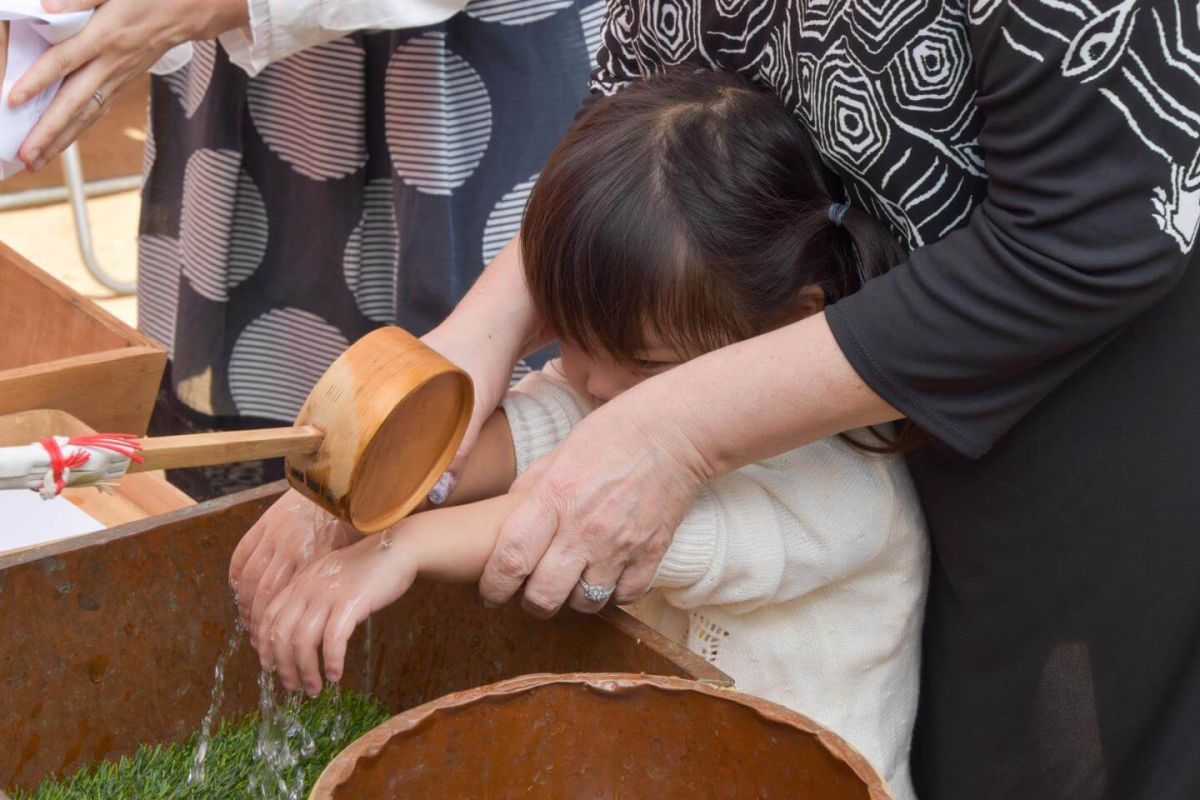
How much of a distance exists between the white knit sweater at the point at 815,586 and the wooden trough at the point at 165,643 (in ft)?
0.35

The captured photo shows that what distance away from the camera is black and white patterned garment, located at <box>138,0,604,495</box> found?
5.13 ft

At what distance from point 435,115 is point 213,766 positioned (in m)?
0.76

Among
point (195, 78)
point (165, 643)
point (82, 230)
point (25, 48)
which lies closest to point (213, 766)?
point (165, 643)

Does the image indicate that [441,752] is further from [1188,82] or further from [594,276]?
[1188,82]

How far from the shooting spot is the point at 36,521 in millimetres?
1347

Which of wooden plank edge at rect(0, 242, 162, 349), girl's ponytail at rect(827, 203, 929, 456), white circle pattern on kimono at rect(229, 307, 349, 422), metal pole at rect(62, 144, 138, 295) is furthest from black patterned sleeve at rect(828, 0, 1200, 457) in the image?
metal pole at rect(62, 144, 138, 295)

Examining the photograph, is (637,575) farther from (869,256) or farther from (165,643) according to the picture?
(165,643)

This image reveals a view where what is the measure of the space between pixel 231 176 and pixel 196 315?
0.20m

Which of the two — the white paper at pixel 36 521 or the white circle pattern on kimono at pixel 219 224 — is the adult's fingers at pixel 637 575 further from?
the white circle pattern on kimono at pixel 219 224

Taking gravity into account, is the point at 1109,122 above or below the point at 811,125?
above

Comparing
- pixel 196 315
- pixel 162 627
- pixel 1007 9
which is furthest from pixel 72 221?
pixel 1007 9

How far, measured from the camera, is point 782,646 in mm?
1125

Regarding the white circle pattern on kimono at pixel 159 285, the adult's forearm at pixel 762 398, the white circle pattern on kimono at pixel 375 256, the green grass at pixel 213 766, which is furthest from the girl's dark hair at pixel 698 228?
the white circle pattern on kimono at pixel 159 285

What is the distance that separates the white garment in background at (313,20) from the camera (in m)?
1.42
